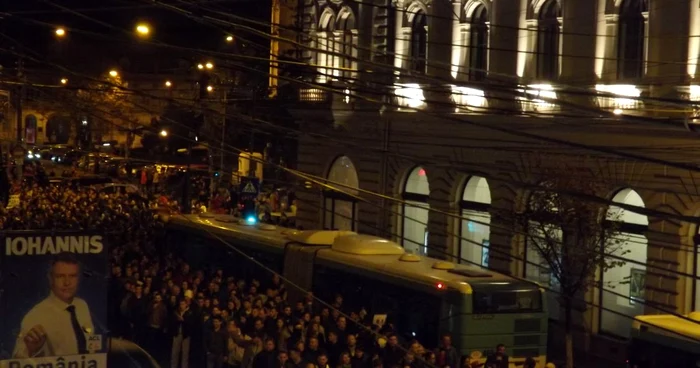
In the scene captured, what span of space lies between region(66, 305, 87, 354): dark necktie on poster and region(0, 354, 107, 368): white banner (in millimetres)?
74

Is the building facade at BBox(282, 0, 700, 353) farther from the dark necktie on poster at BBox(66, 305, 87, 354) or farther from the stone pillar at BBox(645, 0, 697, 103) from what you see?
the dark necktie on poster at BBox(66, 305, 87, 354)

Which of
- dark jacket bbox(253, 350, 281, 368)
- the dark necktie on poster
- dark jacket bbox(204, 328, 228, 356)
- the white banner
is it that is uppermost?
the dark necktie on poster

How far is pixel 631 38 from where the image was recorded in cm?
2561

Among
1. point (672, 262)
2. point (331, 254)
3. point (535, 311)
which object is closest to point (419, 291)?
point (535, 311)

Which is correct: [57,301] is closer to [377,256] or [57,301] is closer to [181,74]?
[377,256]

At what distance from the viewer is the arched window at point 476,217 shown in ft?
100

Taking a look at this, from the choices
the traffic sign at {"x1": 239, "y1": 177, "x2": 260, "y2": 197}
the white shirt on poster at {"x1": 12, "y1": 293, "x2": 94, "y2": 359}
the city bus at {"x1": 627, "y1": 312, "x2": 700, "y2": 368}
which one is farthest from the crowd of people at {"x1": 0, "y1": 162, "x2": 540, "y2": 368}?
the traffic sign at {"x1": 239, "y1": 177, "x2": 260, "y2": 197}

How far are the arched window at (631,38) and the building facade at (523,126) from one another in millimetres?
31

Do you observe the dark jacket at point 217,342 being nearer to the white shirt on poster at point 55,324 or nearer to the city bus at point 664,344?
the white shirt on poster at point 55,324

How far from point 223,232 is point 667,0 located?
38.4ft

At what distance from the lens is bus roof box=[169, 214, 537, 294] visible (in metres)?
19.9

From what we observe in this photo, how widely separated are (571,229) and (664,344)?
20.3 ft

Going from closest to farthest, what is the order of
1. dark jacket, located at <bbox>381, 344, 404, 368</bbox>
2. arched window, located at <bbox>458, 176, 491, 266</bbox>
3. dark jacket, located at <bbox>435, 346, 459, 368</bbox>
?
1. dark jacket, located at <bbox>381, 344, 404, 368</bbox>
2. dark jacket, located at <bbox>435, 346, 459, 368</bbox>
3. arched window, located at <bbox>458, 176, 491, 266</bbox>

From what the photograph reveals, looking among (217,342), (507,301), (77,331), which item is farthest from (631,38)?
(77,331)
